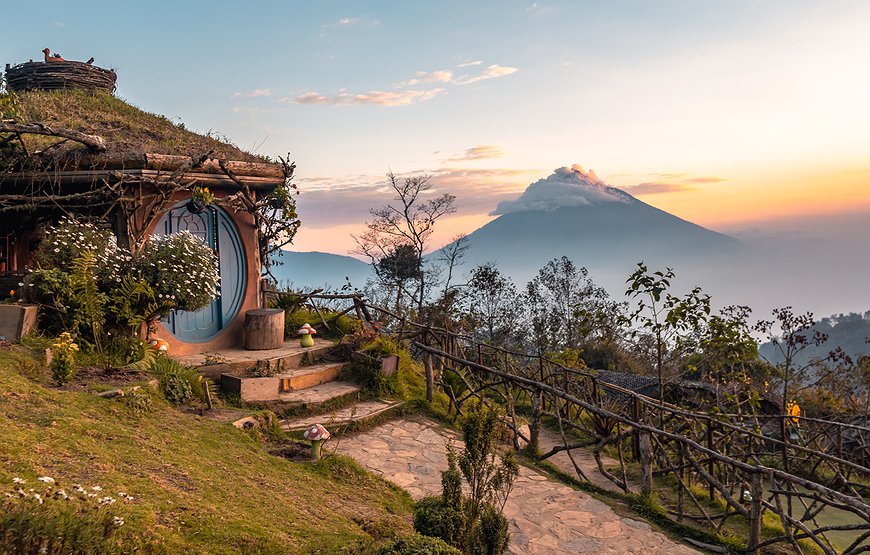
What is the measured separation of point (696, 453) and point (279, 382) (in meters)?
6.28

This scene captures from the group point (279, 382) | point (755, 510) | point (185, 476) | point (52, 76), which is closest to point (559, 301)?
point (279, 382)

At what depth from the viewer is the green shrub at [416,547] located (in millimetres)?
3910

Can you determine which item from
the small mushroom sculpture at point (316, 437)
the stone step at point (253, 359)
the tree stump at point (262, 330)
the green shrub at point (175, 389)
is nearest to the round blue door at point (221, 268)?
the stone step at point (253, 359)

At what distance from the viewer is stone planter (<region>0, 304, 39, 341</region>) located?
7.60 metres

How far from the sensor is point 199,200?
10.4 meters

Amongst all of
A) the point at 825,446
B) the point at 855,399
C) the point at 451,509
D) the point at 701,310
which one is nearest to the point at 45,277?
the point at 451,509

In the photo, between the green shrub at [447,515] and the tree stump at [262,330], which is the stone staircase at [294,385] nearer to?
the tree stump at [262,330]

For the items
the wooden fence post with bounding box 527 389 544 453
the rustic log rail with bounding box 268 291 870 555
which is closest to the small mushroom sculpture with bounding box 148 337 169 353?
the rustic log rail with bounding box 268 291 870 555

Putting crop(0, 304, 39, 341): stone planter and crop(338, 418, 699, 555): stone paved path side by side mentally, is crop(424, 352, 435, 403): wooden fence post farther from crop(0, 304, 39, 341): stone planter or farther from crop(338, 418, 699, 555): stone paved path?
crop(0, 304, 39, 341): stone planter

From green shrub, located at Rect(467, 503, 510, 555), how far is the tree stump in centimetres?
658

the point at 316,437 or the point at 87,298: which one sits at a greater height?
the point at 87,298

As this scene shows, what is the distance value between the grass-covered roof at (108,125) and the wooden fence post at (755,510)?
915 cm

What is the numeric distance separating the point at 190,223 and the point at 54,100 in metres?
4.56

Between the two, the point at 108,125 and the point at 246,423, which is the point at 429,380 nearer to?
the point at 246,423
